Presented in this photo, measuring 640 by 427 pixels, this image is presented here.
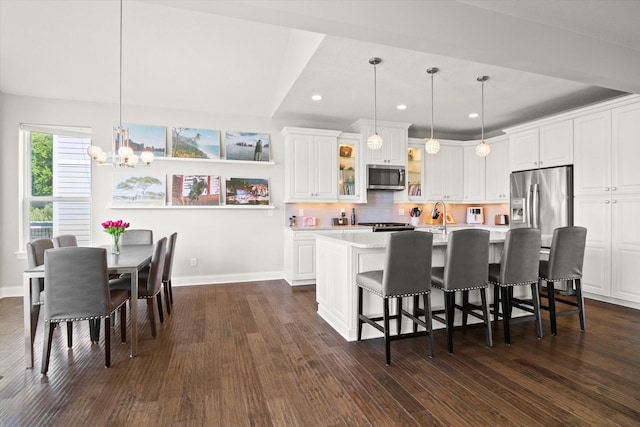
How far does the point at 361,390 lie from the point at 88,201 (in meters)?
4.63

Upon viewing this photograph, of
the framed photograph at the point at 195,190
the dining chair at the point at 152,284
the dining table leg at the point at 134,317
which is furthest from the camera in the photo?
the framed photograph at the point at 195,190

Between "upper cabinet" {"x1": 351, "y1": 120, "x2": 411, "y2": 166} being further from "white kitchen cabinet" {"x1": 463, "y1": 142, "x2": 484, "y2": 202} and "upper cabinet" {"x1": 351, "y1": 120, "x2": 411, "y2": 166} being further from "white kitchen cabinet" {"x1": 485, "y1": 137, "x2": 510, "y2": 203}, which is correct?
"white kitchen cabinet" {"x1": 485, "y1": 137, "x2": 510, "y2": 203}

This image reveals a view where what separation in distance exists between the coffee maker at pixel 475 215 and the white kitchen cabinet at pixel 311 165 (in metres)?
2.93

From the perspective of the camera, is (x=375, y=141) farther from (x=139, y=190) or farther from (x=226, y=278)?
(x=139, y=190)

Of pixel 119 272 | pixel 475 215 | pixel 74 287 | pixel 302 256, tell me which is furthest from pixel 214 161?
pixel 475 215

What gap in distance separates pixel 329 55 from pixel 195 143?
2.77 metres

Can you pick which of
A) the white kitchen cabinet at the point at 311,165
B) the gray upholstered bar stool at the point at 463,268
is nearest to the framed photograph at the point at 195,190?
the white kitchen cabinet at the point at 311,165

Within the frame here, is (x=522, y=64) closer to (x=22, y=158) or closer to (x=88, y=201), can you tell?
(x=88, y=201)

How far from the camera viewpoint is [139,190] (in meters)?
4.84

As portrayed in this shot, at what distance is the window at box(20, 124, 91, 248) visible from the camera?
4.55 metres

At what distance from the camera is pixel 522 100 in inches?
180

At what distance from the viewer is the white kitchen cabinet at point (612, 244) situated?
12.4 ft

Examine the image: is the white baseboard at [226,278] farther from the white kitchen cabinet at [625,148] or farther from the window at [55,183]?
the white kitchen cabinet at [625,148]

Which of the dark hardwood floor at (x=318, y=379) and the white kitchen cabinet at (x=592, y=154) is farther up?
the white kitchen cabinet at (x=592, y=154)
